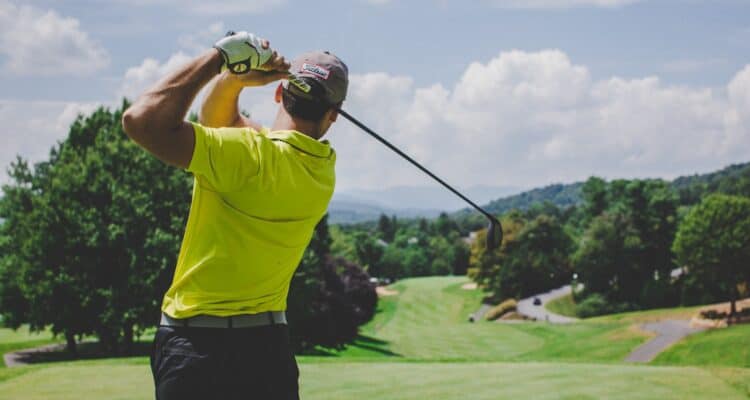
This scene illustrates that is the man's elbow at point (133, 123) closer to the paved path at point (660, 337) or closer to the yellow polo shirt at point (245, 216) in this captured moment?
the yellow polo shirt at point (245, 216)

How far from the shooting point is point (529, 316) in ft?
235


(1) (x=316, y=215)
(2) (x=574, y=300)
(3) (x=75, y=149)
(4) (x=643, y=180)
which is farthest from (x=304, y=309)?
(4) (x=643, y=180)

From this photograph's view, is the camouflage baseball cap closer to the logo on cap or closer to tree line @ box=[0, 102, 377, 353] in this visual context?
the logo on cap

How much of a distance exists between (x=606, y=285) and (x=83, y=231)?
61.1 m

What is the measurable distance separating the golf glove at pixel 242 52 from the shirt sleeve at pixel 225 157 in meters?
0.31

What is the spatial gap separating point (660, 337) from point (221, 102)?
47.2 metres

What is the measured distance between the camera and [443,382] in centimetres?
1230

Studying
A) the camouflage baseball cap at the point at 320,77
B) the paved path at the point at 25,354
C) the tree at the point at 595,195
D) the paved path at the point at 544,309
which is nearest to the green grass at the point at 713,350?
the paved path at the point at 544,309

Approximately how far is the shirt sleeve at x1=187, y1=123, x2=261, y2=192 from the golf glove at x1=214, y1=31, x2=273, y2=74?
31cm

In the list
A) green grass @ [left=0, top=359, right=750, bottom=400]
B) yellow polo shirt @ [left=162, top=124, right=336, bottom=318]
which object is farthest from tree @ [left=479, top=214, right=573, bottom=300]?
yellow polo shirt @ [left=162, top=124, right=336, bottom=318]

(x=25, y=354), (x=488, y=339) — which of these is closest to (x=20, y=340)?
(x=25, y=354)

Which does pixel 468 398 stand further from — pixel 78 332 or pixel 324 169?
pixel 78 332

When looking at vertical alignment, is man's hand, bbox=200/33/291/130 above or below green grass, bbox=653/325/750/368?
above

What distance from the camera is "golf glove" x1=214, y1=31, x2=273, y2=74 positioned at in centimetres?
319
